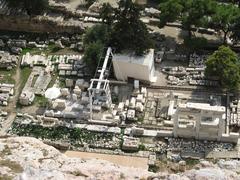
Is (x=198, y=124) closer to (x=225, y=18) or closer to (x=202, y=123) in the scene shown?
(x=202, y=123)

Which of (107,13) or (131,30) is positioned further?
(107,13)

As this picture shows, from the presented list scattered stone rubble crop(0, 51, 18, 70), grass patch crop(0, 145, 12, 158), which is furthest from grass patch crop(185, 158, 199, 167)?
scattered stone rubble crop(0, 51, 18, 70)

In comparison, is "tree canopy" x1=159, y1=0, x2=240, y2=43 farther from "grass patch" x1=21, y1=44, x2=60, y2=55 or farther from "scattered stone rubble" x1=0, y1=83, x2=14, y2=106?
"scattered stone rubble" x1=0, y1=83, x2=14, y2=106

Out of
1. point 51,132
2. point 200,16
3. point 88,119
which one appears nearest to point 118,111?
point 88,119

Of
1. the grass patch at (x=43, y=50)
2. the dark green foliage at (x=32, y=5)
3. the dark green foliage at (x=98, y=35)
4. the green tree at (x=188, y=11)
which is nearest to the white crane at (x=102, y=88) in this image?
the dark green foliage at (x=98, y=35)

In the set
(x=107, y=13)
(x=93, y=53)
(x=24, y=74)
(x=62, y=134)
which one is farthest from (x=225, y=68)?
(x=24, y=74)

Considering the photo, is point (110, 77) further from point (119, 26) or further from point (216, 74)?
point (216, 74)
